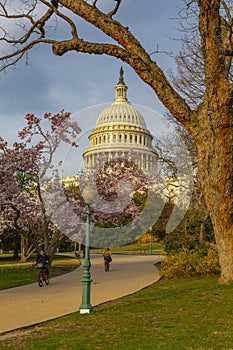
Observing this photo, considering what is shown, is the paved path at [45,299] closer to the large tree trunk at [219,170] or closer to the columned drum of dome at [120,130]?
the large tree trunk at [219,170]

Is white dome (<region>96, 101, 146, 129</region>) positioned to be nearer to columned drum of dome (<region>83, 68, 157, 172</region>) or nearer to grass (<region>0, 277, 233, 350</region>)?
columned drum of dome (<region>83, 68, 157, 172</region>)

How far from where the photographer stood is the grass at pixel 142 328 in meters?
6.77

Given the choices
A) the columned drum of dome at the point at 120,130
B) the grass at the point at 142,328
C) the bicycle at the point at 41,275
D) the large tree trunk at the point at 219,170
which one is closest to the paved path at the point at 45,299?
the bicycle at the point at 41,275

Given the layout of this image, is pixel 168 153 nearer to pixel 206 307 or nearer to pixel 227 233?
pixel 227 233

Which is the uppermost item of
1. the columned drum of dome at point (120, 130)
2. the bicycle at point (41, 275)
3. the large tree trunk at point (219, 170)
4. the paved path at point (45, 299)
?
the columned drum of dome at point (120, 130)

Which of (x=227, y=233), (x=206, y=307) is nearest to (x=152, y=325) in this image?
(x=206, y=307)

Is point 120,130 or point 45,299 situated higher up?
point 120,130

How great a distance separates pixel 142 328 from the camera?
7945 mm

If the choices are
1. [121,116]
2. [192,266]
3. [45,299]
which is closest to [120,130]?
[121,116]

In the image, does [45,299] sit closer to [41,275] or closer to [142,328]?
[41,275]

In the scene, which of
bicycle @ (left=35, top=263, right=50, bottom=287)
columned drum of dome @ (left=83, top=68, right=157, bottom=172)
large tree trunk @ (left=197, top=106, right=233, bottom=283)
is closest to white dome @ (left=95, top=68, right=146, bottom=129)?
columned drum of dome @ (left=83, top=68, right=157, bottom=172)

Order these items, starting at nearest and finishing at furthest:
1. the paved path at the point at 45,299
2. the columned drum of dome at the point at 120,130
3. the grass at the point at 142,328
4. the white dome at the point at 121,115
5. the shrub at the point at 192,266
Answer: the grass at the point at 142,328 < the paved path at the point at 45,299 < the shrub at the point at 192,266 < the columned drum of dome at the point at 120,130 < the white dome at the point at 121,115

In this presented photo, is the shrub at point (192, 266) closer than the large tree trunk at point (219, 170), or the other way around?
the large tree trunk at point (219, 170)

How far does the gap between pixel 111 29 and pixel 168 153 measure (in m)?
12.6
